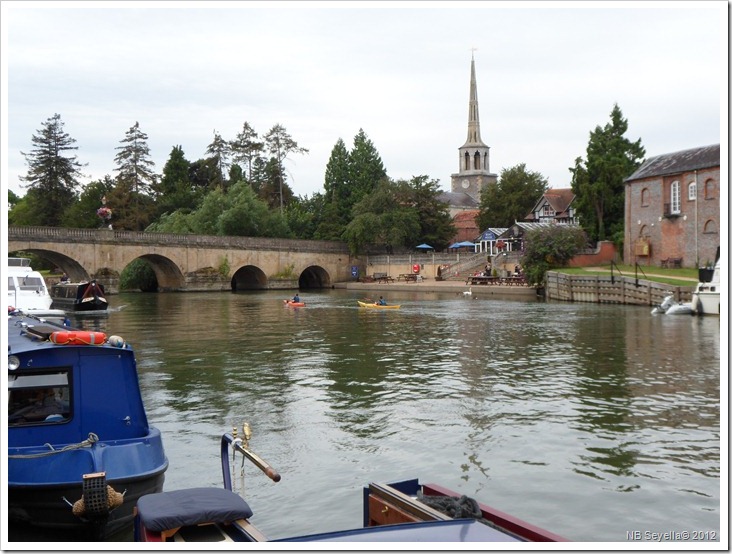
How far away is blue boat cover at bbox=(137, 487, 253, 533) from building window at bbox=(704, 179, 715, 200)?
55503 mm

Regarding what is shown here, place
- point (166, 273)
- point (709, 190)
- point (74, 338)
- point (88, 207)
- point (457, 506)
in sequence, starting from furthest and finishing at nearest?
point (88, 207)
point (166, 273)
point (709, 190)
point (74, 338)
point (457, 506)

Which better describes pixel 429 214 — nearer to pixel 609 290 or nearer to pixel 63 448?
pixel 609 290

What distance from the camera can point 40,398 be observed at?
11.1m

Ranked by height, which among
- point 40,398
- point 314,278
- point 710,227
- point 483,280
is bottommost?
point 40,398

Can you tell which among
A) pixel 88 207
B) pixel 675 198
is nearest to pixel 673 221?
pixel 675 198

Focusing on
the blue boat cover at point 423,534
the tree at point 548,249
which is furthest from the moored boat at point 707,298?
the blue boat cover at point 423,534

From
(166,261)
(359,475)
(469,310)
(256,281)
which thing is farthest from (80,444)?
(256,281)

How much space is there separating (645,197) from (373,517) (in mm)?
60315

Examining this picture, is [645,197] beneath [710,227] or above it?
above

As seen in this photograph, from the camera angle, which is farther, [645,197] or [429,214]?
[429,214]

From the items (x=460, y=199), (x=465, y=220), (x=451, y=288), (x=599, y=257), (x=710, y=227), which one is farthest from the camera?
(x=460, y=199)

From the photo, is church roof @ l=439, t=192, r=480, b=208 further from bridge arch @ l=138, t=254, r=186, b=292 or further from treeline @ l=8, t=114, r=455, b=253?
bridge arch @ l=138, t=254, r=186, b=292

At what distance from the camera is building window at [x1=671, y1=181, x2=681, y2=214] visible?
59.8 metres

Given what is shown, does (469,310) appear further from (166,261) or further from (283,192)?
(283,192)
